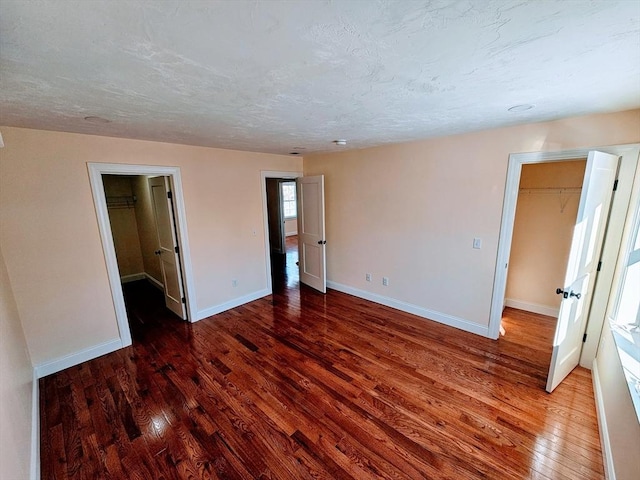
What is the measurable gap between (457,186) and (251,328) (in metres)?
3.16

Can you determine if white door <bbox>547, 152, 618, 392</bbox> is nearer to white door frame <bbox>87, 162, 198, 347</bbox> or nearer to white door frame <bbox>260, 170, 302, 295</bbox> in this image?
white door frame <bbox>260, 170, 302, 295</bbox>

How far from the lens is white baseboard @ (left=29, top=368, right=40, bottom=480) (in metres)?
1.64

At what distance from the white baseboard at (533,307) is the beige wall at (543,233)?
1 centimetres

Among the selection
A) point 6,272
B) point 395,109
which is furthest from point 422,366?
point 6,272

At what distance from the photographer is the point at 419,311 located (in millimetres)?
3672

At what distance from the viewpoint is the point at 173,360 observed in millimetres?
2801

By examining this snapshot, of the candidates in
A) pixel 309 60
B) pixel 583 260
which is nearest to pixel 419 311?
pixel 583 260

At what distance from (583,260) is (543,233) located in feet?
5.47

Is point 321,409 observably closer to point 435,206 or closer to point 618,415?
point 618,415

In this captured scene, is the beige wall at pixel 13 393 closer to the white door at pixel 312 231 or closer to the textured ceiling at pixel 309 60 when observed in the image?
the textured ceiling at pixel 309 60

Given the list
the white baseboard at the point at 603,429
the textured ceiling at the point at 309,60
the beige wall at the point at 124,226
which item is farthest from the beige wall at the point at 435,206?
the beige wall at the point at 124,226

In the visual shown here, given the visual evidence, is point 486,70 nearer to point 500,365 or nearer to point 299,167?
point 500,365

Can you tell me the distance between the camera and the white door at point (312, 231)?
4.36 meters

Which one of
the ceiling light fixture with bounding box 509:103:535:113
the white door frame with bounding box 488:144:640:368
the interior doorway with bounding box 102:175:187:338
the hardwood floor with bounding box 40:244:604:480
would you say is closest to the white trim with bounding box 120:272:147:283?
the interior doorway with bounding box 102:175:187:338
